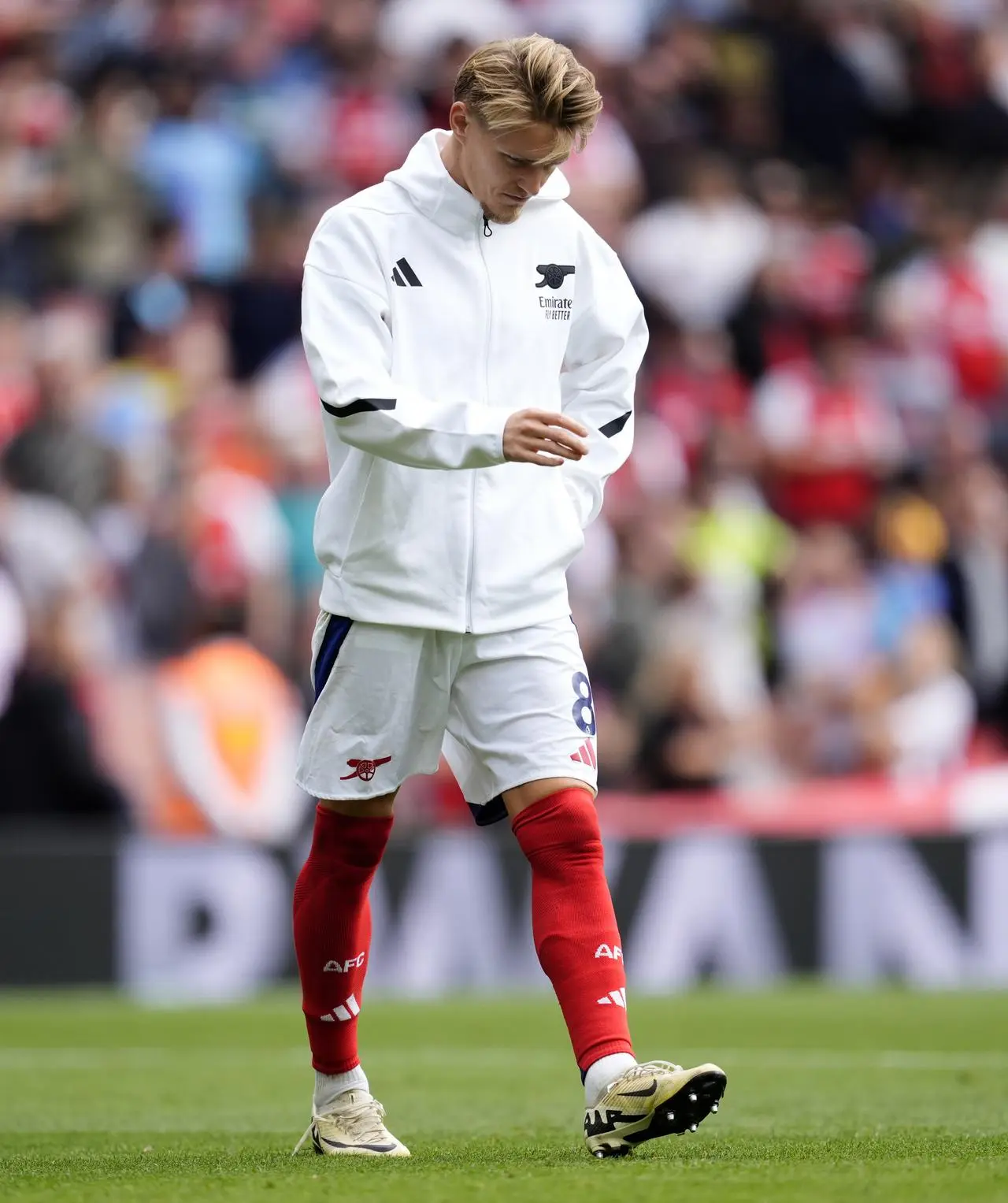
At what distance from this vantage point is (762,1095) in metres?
6.46

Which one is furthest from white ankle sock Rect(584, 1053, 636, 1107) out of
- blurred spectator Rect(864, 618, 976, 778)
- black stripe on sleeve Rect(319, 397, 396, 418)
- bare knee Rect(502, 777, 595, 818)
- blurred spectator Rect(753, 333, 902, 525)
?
blurred spectator Rect(753, 333, 902, 525)

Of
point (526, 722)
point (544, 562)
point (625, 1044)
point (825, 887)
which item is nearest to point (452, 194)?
point (544, 562)

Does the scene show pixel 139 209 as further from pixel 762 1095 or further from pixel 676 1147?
pixel 676 1147

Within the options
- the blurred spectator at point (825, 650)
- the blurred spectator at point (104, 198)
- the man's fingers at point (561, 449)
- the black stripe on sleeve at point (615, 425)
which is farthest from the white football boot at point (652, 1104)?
the blurred spectator at point (104, 198)

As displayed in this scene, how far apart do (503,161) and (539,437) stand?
64 centimetres

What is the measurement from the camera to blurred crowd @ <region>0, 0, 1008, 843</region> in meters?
11.6

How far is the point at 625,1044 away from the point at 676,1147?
45cm

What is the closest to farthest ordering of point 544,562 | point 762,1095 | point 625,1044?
point 625,1044, point 544,562, point 762,1095

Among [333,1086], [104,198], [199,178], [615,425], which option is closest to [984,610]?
[199,178]

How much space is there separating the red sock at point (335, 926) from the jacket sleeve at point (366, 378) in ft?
2.85

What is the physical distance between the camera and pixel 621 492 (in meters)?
13.1

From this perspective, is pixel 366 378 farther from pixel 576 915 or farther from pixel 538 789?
pixel 576 915

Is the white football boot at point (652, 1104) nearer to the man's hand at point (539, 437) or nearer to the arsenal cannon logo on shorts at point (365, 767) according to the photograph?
the arsenal cannon logo on shorts at point (365, 767)

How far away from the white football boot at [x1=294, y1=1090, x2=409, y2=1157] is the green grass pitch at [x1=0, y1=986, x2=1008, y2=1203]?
0.30 feet
